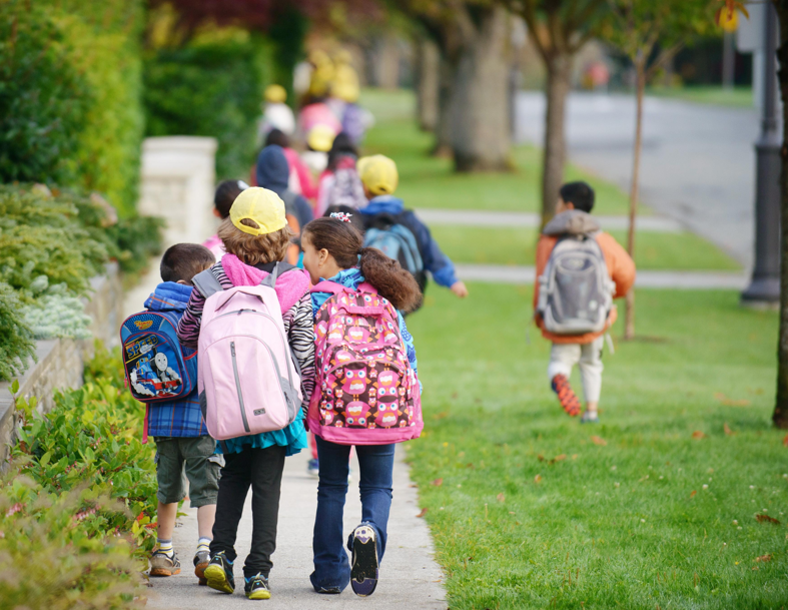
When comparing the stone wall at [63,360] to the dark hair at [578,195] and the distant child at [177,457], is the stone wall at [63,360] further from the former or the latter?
the dark hair at [578,195]

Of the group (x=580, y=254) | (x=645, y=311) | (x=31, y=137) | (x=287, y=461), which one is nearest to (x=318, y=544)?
(x=287, y=461)

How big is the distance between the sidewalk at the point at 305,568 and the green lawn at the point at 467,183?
55.2 ft

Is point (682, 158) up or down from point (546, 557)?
up

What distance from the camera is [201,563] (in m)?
4.04

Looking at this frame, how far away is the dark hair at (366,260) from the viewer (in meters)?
3.95

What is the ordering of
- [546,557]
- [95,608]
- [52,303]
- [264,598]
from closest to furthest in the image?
[95,608] < [264,598] < [546,557] < [52,303]

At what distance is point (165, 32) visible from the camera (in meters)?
19.7

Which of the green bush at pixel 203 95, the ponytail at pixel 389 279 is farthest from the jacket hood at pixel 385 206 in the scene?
the green bush at pixel 203 95

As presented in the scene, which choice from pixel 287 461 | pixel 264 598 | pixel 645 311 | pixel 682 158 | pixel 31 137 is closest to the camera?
pixel 264 598

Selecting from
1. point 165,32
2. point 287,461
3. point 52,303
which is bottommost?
point 287,461

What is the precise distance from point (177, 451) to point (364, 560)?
0.94 meters

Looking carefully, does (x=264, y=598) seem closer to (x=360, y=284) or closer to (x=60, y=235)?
(x=360, y=284)

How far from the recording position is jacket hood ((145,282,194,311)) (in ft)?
13.6

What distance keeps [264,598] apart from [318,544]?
29 cm
